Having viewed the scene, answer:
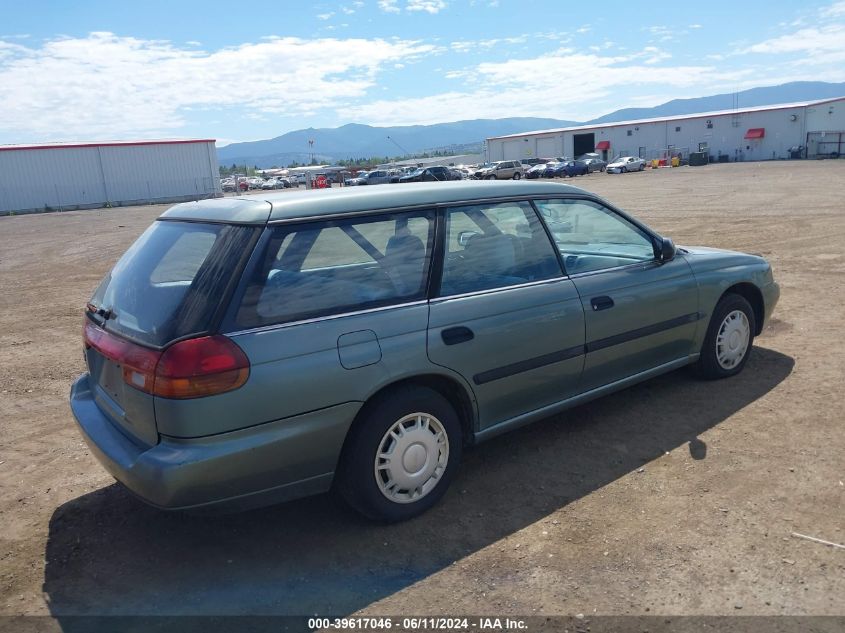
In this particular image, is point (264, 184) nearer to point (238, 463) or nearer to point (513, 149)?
point (513, 149)

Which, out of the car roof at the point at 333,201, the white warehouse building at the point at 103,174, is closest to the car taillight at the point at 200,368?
the car roof at the point at 333,201

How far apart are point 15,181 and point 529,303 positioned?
185 ft

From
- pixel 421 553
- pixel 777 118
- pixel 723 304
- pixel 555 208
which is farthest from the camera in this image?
pixel 777 118

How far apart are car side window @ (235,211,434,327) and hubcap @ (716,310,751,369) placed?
9.10ft

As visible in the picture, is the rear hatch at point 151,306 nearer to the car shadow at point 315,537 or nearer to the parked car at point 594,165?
the car shadow at point 315,537

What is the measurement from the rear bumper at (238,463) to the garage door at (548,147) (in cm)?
7997

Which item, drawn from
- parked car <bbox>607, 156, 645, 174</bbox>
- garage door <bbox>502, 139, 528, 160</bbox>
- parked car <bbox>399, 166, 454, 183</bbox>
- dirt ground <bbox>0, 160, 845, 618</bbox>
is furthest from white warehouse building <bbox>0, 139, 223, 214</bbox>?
dirt ground <bbox>0, 160, 845, 618</bbox>

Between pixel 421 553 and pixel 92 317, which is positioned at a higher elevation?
pixel 92 317

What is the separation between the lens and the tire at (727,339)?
16.7 feet

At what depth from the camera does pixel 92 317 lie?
3719 millimetres

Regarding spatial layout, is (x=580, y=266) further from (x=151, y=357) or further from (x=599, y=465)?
(x=151, y=357)

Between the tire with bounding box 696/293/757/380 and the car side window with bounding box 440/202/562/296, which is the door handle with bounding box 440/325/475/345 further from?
the tire with bounding box 696/293/757/380

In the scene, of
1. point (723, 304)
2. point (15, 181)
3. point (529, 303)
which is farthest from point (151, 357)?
point (15, 181)

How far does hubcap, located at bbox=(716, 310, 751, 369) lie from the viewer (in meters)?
5.16
